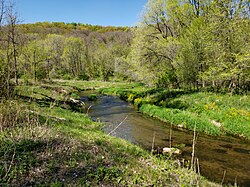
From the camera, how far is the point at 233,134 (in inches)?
578

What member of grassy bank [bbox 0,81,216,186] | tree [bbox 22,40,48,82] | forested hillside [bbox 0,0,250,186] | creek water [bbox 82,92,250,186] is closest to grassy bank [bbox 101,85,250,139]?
forested hillside [bbox 0,0,250,186]

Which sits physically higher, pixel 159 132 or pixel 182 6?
pixel 182 6

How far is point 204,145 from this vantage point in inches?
501

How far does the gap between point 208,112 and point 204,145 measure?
5419 mm

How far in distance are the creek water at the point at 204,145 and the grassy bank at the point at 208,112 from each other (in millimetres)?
932

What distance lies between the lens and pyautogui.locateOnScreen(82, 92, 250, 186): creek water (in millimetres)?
9102

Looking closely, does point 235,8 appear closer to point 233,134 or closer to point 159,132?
point 233,134

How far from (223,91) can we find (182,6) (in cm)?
1068

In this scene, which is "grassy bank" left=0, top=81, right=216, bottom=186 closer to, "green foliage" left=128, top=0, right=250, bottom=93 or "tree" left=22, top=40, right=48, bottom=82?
"green foliage" left=128, top=0, right=250, bottom=93

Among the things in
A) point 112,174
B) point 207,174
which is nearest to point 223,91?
point 207,174

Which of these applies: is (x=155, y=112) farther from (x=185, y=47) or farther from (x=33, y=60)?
(x=33, y=60)

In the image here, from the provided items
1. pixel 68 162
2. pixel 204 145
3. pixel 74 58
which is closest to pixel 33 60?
pixel 204 145

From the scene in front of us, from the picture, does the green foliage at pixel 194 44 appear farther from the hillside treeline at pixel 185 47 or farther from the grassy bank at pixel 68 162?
the grassy bank at pixel 68 162

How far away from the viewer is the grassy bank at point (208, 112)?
1507cm
